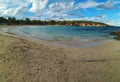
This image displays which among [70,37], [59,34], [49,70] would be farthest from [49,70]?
[59,34]

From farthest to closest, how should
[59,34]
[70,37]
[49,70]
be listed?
[59,34] → [70,37] → [49,70]

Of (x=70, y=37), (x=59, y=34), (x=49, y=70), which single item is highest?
(x=49, y=70)

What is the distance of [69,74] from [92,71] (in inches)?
64.8

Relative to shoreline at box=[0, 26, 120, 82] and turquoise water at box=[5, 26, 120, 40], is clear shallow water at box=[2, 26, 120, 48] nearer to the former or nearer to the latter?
turquoise water at box=[5, 26, 120, 40]

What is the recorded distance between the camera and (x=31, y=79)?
838 cm

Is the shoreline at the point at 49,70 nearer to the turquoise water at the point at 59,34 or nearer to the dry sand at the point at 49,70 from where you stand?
the dry sand at the point at 49,70

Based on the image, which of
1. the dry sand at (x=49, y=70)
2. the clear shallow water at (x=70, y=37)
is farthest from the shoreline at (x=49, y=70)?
the clear shallow water at (x=70, y=37)

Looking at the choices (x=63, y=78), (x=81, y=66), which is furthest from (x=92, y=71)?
(x=63, y=78)

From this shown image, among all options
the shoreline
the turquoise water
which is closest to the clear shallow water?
the turquoise water

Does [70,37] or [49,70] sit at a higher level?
[49,70]

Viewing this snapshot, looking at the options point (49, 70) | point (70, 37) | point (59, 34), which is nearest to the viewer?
point (49, 70)

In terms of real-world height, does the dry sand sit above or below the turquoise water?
above

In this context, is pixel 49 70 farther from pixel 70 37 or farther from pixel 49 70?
pixel 70 37

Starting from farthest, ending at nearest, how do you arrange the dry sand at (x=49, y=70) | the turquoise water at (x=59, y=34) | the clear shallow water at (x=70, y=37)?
the turquoise water at (x=59, y=34) < the clear shallow water at (x=70, y=37) < the dry sand at (x=49, y=70)
